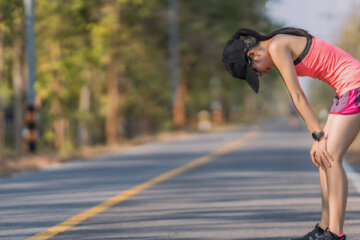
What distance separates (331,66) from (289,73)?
33 centimetres

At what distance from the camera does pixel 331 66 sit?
5816mm

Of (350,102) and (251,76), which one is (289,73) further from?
(350,102)

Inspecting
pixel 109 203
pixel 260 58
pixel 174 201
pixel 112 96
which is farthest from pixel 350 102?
pixel 112 96

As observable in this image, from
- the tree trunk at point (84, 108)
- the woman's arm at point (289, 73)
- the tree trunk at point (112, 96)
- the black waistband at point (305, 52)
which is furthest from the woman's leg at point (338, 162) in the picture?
the tree trunk at point (84, 108)

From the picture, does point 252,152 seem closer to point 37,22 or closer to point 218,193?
point 218,193

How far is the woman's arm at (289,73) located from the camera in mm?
5703

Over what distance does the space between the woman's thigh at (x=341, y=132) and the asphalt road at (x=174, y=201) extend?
52.6 inches

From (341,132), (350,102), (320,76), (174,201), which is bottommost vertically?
(174,201)

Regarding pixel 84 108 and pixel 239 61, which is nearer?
pixel 239 61

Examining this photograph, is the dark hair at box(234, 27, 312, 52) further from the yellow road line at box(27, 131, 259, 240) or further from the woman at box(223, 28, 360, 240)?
the yellow road line at box(27, 131, 259, 240)

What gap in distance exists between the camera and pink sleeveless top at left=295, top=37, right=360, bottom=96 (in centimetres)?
578

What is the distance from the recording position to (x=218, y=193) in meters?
10.7

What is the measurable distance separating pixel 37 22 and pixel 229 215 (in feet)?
85.8

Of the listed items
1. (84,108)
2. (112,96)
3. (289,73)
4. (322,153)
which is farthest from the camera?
(84,108)
